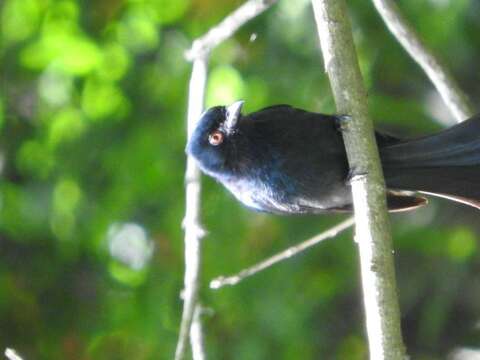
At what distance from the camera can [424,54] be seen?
12.8 ft

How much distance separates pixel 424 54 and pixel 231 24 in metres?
0.72

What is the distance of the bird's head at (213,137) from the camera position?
420 cm

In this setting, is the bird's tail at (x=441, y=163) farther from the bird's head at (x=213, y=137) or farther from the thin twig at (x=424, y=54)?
the bird's head at (x=213, y=137)

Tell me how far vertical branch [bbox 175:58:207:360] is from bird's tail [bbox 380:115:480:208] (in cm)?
71

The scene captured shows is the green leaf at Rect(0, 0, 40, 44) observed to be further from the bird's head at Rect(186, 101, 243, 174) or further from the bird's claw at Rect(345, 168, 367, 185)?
the bird's claw at Rect(345, 168, 367, 185)

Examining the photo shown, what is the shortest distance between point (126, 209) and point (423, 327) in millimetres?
1519

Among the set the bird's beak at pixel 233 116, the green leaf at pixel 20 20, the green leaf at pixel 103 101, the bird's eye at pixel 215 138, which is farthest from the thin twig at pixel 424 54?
the green leaf at pixel 20 20

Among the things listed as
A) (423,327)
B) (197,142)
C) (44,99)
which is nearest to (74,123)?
(44,99)

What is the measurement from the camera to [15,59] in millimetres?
5195

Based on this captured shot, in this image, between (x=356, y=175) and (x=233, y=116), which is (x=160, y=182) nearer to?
(x=233, y=116)

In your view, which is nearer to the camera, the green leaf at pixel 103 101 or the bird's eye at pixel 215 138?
the bird's eye at pixel 215 138

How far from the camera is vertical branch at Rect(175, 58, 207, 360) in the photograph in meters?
3.49

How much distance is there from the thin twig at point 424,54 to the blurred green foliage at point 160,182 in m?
1.10

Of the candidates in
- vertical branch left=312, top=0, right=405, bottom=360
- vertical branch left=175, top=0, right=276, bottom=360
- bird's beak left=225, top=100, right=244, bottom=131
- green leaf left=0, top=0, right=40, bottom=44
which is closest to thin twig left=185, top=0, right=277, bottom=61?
vertical branch left=175, top=0, right=276, bottom=360
